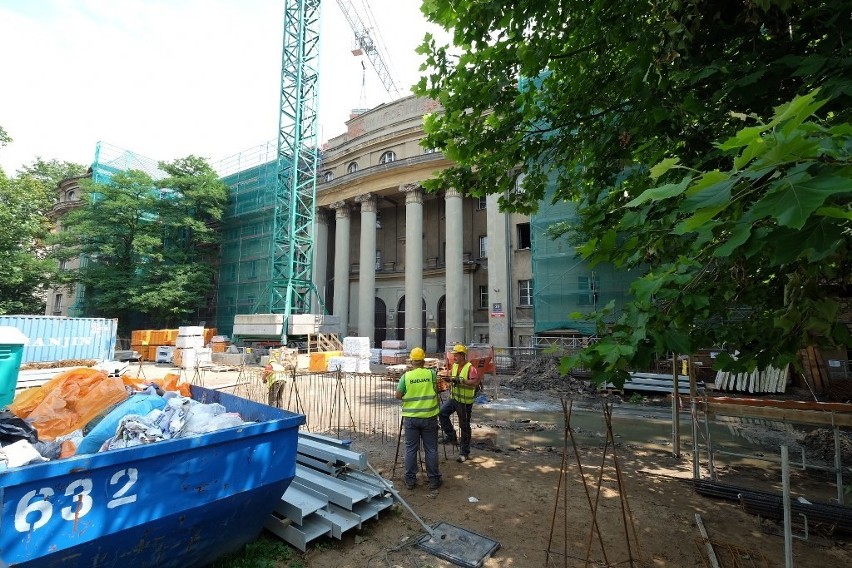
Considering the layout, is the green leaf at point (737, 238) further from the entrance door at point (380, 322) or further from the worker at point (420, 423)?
the entrance door at point (380, 322)

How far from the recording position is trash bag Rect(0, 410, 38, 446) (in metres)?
3.41

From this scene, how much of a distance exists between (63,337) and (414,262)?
1830 cm

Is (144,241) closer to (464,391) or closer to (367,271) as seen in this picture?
(367,271)

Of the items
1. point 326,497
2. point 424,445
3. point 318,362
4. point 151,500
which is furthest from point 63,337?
point 151,500

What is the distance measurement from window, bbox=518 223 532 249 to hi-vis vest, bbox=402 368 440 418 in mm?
19681

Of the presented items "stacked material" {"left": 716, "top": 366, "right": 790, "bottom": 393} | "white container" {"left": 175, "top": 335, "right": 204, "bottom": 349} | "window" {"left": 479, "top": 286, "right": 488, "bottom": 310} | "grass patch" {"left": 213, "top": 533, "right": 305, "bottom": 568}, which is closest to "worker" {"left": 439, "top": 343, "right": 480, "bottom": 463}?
"grass patch" {"left": 213, "top": 533, "right": 305, "bottom": 568}

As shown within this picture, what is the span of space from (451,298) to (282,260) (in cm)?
1506

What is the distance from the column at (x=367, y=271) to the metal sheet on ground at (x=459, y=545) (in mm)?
22536

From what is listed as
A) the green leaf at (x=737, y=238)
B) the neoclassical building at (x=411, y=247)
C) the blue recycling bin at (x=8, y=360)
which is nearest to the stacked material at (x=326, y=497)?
the green leaf at (x=737, y=238)

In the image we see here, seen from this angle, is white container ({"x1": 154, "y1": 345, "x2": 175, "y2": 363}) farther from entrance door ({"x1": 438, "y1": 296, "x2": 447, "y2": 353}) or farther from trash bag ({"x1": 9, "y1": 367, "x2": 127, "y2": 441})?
trash bag ({"x1": 9, "y1": 367, "x2": 127, "y2": 441})

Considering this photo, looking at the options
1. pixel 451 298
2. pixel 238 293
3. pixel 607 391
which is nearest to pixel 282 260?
pixel 238 293

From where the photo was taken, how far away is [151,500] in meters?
2.97

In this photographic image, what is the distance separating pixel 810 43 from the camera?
3.94 meters

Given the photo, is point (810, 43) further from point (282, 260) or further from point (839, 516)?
point (282, 260)
